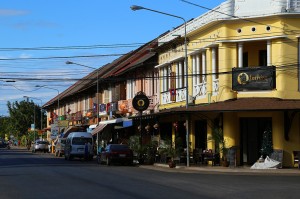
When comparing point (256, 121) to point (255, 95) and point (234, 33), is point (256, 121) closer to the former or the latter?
point (255, 95)


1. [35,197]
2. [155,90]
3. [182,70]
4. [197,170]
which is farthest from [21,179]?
[155,90]

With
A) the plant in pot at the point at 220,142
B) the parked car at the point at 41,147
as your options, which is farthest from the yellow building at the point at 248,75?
the parked car at the point at 41,147

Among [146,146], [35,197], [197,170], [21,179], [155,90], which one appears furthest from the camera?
[155,90]

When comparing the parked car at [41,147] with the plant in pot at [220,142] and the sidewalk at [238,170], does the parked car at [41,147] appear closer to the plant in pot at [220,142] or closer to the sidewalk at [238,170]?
the sidewalk at [238,170]

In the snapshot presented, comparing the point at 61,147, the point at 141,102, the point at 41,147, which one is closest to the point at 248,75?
the point at 141,102

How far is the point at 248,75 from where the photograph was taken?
31.4m

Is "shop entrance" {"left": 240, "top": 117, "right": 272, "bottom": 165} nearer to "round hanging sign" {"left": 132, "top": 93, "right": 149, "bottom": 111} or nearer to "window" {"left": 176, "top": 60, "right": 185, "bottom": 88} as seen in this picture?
"window" {"left": 176, "top": 60, "right": 185, "bottom": 88}

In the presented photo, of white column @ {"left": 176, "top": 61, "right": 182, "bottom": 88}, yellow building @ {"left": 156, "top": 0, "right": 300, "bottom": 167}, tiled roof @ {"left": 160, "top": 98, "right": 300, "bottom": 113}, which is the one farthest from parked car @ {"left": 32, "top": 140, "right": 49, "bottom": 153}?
tiled roof @ {"left": 160, "top": 98, "right": 300, "bottom": 113}

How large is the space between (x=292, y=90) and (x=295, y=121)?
174cm

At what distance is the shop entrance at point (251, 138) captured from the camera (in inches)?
1277

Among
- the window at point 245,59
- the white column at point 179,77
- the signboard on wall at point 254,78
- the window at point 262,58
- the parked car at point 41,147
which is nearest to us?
the signboard on wall at point 254,78

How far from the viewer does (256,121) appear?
32688mm

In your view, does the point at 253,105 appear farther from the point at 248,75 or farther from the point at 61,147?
the point at 61,147

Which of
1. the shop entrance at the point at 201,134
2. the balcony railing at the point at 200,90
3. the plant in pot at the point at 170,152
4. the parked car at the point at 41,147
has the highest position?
the balcony railing at the point at 200,90
